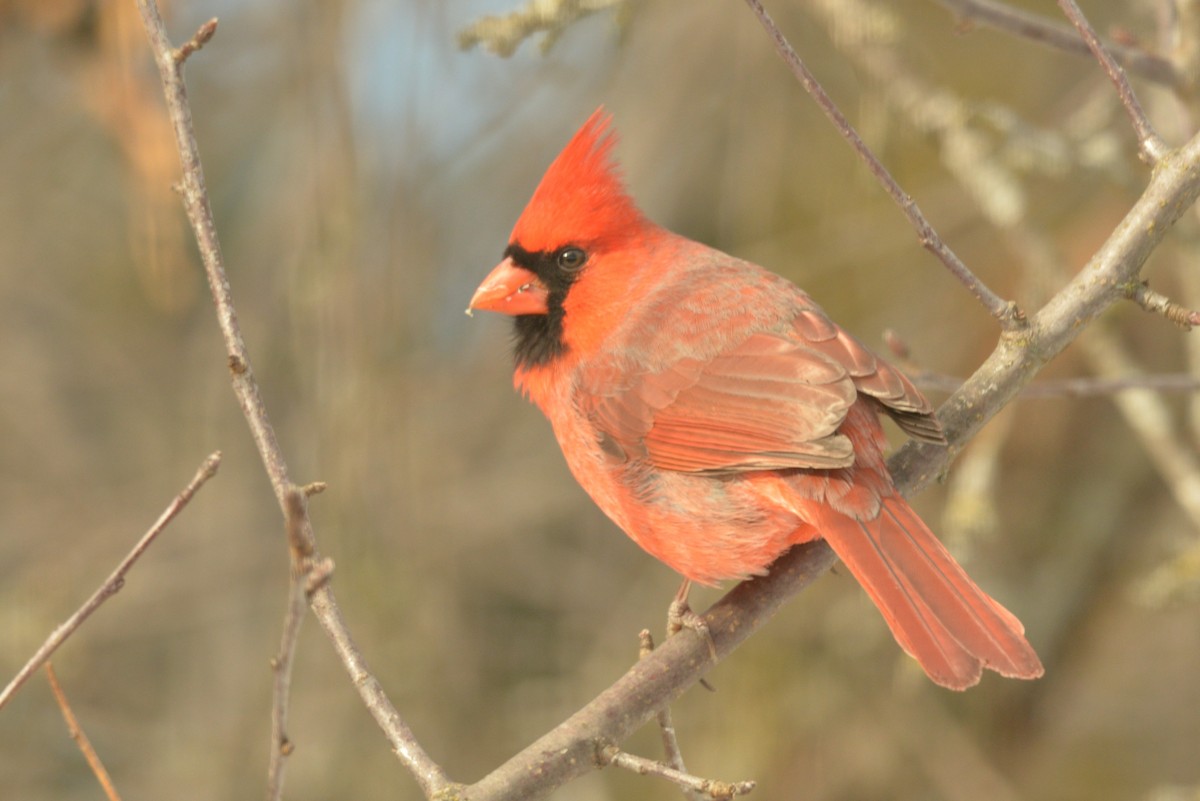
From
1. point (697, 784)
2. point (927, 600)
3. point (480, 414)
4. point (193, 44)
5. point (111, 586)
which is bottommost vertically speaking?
point (480, 414)

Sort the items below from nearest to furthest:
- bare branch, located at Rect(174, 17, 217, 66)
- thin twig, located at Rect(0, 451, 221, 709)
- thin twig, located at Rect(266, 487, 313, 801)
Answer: thin twig, located at Rect(266, 487, 313, 801) → thin twig, located at Rect(0, 451, 221, 709) → bare branch, located at Rect(174, 17, 217, 66)

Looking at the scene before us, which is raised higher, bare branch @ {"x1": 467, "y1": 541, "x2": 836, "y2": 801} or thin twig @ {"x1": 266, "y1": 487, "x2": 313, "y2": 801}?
thin twig @ {"x1": 266, "y1": 487, "x2": 313, "y2": 801}

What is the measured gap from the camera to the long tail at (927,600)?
7.14ft

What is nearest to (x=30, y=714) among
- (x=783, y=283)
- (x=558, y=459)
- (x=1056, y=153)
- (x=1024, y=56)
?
(x=558, y=459)

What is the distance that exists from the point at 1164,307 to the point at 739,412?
776mm

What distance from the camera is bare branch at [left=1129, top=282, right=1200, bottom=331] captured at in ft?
7.04

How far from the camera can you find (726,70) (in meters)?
4.77

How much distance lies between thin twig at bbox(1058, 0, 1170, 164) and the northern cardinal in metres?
0.56

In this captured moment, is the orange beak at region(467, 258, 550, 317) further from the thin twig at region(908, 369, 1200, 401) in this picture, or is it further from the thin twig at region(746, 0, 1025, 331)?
the thin twig at region(746, 0, 1025, 331)

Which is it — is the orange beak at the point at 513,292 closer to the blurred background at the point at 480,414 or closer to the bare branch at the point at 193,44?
the blurred background at the point at 480,414

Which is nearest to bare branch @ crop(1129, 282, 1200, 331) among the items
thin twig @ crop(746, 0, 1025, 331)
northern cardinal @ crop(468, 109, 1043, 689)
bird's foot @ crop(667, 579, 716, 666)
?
thin twig @ crop(746, 0, 1025, 331)

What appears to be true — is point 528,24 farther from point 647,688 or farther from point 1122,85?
point 647,688

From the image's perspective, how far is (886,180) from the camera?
2057 millimetres

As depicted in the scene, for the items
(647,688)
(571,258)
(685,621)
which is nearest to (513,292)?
(571,258)
